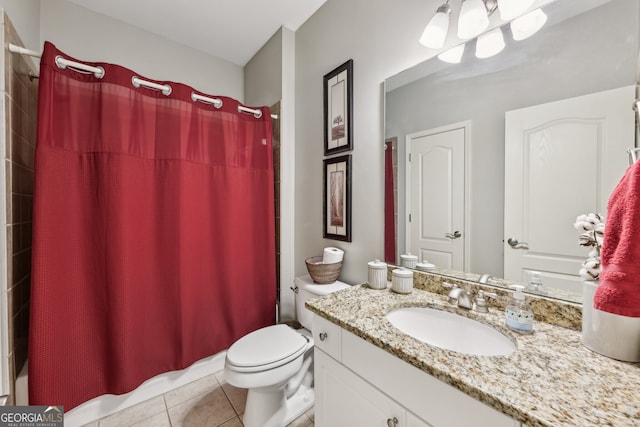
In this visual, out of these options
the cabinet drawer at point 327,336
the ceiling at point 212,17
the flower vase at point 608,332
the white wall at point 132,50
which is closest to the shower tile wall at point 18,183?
the white wall at point 132,50

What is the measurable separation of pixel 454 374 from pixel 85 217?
1.72 m

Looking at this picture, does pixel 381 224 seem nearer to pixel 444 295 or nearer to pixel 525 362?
pixel 444 295

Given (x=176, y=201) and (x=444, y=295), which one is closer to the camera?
(x=444, y=295)

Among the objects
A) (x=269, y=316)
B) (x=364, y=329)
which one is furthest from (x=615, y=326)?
(x=269, y=316)

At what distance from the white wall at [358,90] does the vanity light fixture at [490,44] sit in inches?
8.8

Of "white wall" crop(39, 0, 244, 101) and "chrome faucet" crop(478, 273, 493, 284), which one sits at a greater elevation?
"white wall" crop(39, 0, 244, 101)

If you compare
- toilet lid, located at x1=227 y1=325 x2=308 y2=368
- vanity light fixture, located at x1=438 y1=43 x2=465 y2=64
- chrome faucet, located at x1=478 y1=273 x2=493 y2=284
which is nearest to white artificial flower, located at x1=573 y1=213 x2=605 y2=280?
chrome faucet, located at x1=478 y1=273 x2=493 y2=284

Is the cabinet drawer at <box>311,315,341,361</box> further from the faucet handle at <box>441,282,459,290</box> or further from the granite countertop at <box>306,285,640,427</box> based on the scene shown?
the faucet handle at <box>441,282,459,290</box>

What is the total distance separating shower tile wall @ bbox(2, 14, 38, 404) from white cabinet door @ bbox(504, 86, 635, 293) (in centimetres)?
203

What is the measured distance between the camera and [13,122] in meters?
1.12

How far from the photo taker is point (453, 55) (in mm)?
1068

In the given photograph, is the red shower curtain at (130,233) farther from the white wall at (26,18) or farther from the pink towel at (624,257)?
the pink towel at (624,257)

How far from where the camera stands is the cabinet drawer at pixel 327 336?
0.93 meters

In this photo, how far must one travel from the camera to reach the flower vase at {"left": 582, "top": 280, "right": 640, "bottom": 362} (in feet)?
2.02
